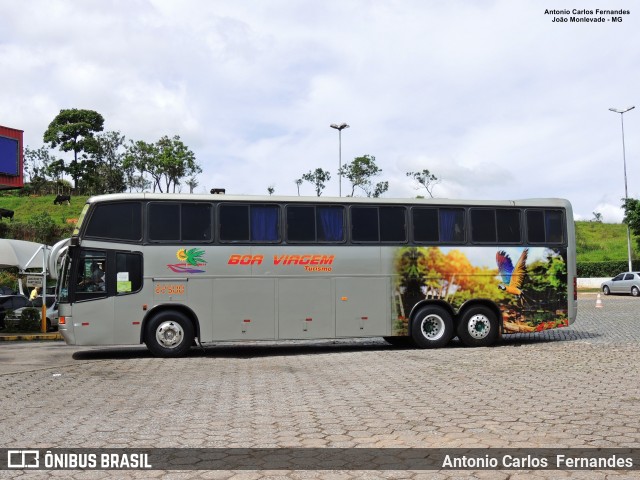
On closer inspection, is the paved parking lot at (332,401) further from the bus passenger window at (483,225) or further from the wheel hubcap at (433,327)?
the bus passenger window at (483,225)

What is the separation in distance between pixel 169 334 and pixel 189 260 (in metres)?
1.68

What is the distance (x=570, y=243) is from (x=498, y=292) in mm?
2339

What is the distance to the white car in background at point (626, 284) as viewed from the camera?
43.4 metres

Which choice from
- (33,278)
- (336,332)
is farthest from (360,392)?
(33,278)

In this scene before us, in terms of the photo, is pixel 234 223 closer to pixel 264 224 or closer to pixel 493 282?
pixel 264 224

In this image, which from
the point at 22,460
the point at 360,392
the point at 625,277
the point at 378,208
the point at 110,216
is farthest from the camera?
the point at 625,277

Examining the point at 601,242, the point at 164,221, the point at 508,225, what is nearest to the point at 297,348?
the point at 164,221

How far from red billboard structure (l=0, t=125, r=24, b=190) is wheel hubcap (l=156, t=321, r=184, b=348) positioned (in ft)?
43.1

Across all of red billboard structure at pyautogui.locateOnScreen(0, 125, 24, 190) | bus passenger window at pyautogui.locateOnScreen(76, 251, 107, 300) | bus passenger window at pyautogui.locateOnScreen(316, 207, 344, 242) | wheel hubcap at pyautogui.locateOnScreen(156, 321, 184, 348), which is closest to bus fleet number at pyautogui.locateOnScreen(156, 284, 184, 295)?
wheel hubcap at pyautogui.locateOnScreen(156, 321, 184, 348)

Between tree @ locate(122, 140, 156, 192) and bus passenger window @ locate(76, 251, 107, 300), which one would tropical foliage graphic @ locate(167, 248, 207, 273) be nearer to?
bus passenger window @ locate(76, 251, 107, 300)

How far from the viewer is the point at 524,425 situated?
7.05 m

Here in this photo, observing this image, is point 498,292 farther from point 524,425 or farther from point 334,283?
point 524,425

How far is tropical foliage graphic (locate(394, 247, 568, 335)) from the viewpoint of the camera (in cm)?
1623

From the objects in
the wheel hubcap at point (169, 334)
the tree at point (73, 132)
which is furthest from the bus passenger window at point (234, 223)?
the tree at point (73, 132)
